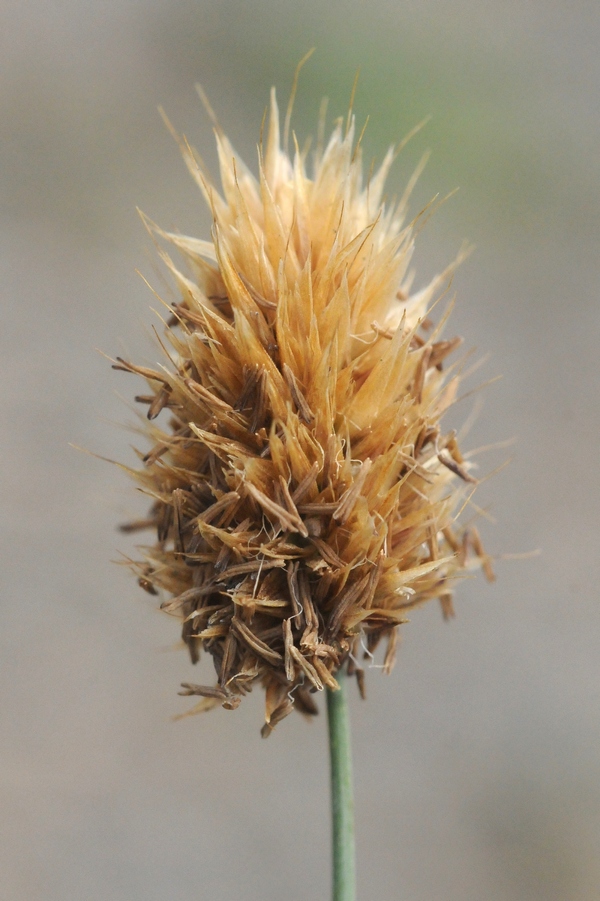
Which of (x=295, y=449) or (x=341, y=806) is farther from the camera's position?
(x=341, y=806)

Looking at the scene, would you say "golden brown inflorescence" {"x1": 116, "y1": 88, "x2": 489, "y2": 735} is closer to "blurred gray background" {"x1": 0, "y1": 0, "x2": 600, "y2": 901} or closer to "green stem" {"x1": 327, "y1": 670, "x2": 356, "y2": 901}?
"green stem" {"x1": 327, "y1": 670, "x2": 356, "y2": 901}

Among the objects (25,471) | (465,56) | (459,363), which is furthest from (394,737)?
(465,56)

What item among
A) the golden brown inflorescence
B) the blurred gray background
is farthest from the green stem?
the blurred gray background

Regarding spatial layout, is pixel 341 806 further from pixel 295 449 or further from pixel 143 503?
pixel 143 503

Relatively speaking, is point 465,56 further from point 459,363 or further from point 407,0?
point 459,363

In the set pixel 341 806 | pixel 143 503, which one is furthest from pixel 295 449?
pixel 143 503
